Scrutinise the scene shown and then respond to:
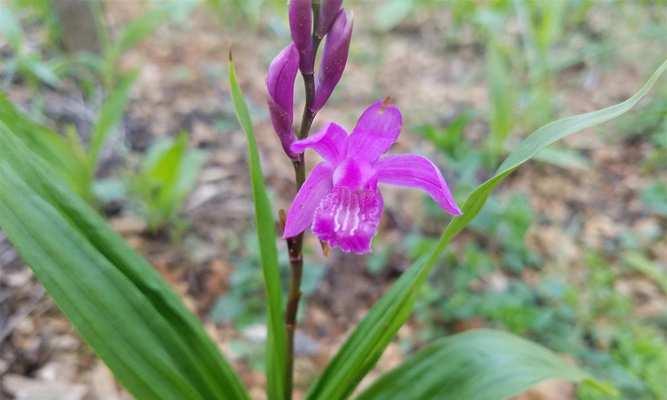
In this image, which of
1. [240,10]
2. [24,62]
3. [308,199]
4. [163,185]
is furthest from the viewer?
[240,10]

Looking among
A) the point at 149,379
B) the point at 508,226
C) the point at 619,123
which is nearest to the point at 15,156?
the point at 149,379

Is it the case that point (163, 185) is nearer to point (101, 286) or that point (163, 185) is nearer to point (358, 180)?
point (101, 286)

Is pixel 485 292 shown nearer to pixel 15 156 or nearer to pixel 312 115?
pixel 312 115

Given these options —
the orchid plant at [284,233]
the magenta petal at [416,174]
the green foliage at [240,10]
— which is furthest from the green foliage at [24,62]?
the magenta petal at [416,174]

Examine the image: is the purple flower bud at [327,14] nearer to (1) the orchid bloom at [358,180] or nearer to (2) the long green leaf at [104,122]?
(1) the orchid bloom at [358,180]

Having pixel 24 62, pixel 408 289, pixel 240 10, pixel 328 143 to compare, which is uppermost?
pixel 240 10

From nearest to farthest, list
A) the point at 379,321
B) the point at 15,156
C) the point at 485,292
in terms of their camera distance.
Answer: the point at 15,156
the point at 379,321
the point at 485,292

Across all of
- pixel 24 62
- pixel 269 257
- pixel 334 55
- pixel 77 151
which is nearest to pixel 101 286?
pixel 269 257
